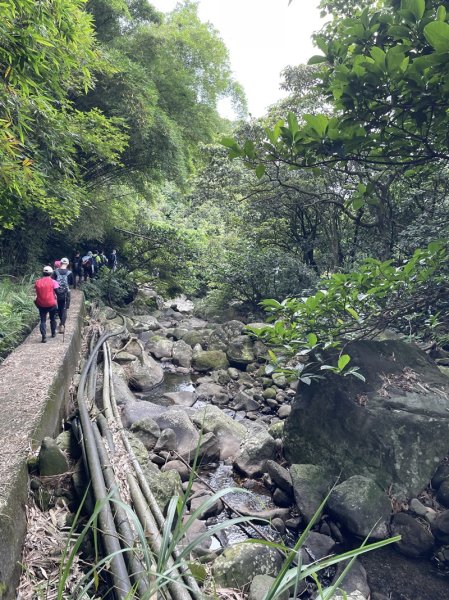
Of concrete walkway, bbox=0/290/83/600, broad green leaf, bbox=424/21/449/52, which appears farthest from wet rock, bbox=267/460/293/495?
broad green leaf, bbox=424/21/449/52

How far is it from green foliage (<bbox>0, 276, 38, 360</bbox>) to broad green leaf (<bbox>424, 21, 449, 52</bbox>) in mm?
5618

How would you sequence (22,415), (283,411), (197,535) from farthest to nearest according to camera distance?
(283,411)
(197,535)
(22,415)

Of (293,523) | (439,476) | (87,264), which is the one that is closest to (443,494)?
(439,476)

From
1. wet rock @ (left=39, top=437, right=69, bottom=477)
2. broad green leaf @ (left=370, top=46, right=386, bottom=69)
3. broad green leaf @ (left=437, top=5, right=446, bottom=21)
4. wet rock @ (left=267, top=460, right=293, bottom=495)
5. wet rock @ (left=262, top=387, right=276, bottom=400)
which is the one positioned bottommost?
wet rock @ (left=267, top=460, right=293, bottom=495)

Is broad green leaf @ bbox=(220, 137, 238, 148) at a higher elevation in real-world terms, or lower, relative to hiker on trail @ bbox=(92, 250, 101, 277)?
lower

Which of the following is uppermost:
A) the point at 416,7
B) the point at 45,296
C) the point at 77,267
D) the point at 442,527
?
the point at 77,267

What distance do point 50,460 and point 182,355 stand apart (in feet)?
21.2

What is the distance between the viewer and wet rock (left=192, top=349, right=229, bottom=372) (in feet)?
29.0

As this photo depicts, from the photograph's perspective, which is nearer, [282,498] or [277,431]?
[282,498]

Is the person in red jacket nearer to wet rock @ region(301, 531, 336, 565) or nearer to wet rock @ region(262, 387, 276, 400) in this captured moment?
wet rock @ region(262, 387, 276, 400)

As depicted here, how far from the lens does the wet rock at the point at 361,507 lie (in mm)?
3830

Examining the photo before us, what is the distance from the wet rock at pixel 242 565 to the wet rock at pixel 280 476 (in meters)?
1.27

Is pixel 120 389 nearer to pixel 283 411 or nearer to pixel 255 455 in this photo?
pixel 255 455

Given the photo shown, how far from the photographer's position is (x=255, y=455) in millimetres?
4879
